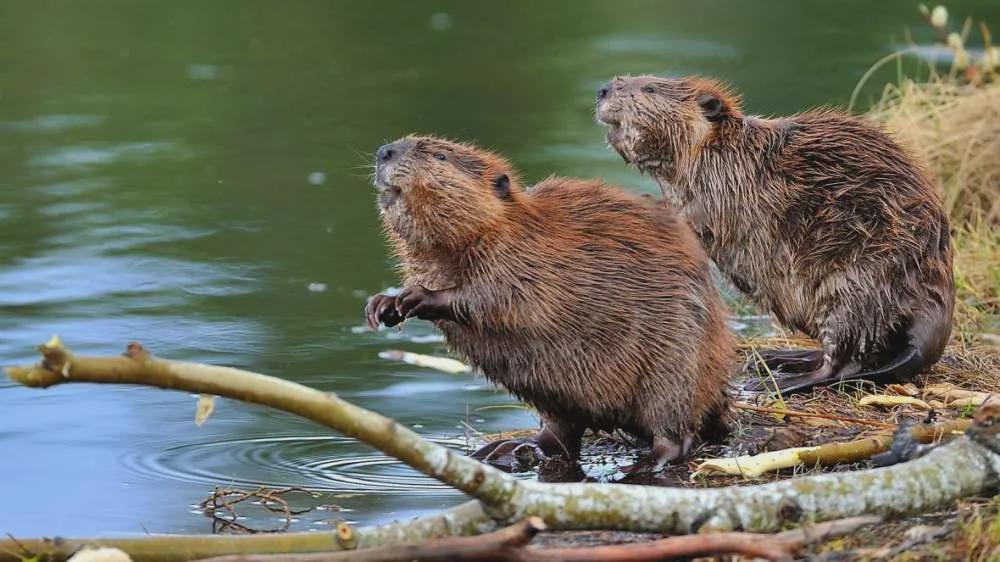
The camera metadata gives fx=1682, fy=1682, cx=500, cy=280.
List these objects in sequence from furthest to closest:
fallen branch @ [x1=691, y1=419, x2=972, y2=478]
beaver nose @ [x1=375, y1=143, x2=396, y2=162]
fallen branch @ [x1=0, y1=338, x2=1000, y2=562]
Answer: beaver nose @ [x1=375, y1=143, x2=396, y2=162], fallen branch @ [x1=691, y1=419, x2=972, y2=478], fallen branch @ [x1=0, y1=338, x2=1000, y2=562]

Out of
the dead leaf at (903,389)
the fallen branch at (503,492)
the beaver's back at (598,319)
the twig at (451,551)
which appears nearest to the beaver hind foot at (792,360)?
the dead leaf at (903,389)

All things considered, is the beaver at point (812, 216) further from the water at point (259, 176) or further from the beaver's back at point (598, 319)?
the water at point (259, 176)

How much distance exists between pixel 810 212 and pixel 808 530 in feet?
6.29

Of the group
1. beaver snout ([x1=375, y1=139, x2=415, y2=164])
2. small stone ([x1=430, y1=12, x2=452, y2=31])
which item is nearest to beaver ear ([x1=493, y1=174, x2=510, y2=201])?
beaver snout ([x1=375, y1=139, x2=415, y2=164])

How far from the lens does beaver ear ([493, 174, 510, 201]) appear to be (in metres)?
3.86

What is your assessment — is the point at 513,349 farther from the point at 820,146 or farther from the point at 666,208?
the point at 820,146

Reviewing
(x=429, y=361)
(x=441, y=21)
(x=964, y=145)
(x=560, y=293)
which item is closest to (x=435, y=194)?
(x=560, y=293)

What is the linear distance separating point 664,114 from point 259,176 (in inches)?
158

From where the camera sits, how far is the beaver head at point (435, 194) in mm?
3799

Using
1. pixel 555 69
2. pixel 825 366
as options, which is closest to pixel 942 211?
pixel 825 366

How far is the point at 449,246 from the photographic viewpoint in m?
3.84

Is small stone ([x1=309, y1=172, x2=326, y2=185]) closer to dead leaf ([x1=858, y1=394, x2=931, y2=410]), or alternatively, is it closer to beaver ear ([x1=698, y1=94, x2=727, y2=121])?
beaver ear ([x1=698, y1=94, x2=727, y2=121])

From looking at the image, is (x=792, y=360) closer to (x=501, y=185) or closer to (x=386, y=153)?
(x=501, y=185)

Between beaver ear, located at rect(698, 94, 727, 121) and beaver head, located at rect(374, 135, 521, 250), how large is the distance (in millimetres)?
1014
